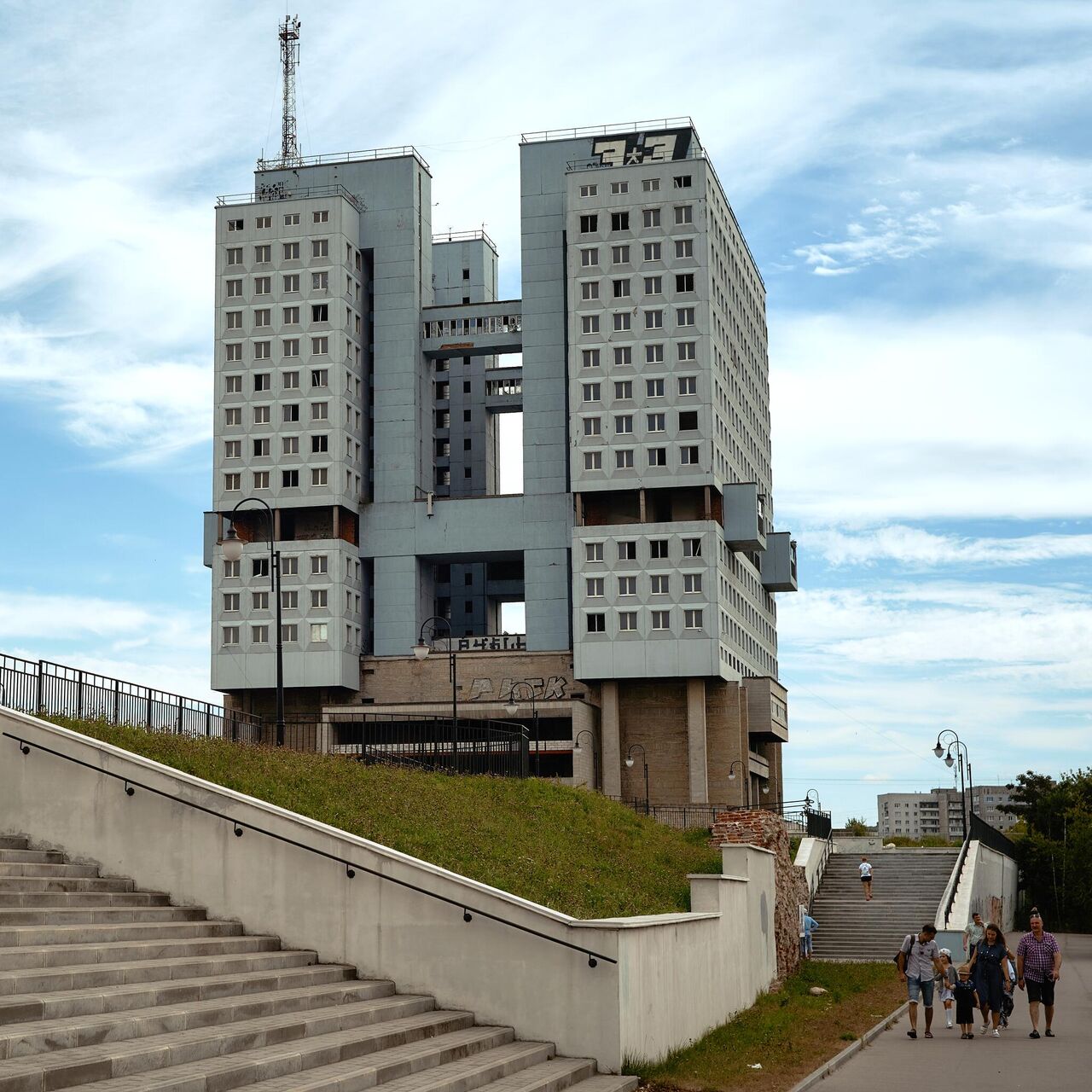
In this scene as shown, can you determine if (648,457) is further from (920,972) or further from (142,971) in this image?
(142,971)

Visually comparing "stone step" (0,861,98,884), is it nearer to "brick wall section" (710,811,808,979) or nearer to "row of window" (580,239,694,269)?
"brick wall section" (710,811,808,979)

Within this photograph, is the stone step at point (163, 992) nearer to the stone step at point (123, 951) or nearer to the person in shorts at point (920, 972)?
the stone step at point (123, 951)

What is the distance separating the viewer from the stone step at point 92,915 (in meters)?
14.1

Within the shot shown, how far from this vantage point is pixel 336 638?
85.8 metres

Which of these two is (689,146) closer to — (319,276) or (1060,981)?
(319,276)

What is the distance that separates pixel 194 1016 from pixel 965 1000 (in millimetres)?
13046

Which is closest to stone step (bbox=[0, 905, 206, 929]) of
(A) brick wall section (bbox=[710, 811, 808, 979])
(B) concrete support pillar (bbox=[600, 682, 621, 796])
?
(A) brick wall section (bbox=[710, 811, 808, 979])

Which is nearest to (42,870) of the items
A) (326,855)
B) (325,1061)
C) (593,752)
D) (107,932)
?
(107,932)

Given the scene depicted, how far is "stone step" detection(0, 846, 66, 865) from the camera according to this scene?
1695cm

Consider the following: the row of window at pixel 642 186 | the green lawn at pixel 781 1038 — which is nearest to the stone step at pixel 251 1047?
the green lawn at pixel 781 1038

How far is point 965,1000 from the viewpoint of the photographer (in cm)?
2164

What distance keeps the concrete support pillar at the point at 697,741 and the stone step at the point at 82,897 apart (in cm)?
6628

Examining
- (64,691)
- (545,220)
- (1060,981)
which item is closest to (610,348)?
(545,220)

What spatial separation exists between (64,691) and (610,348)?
208 feet
